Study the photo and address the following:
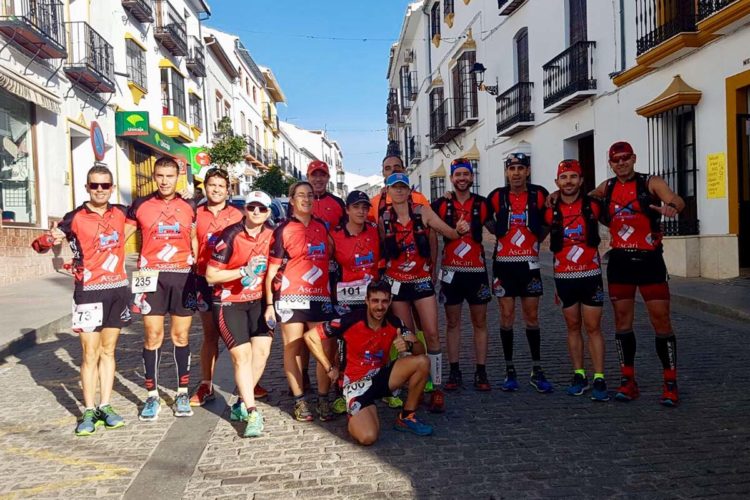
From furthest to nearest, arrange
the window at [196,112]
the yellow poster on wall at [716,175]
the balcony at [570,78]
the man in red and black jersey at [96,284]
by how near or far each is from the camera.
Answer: the window at [196,112] < the balcony at [570,78] < the yellow poster on wall at [716,175] < the man in red and black jersey at [96,284]

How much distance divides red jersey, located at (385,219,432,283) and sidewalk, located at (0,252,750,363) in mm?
4965

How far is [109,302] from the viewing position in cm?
461

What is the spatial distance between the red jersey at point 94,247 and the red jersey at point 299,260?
1.17 meters

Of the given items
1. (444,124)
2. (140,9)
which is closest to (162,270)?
(140,9)

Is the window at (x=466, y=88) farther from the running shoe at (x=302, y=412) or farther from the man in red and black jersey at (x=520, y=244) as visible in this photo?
the running shoe at (x=302, y=412)

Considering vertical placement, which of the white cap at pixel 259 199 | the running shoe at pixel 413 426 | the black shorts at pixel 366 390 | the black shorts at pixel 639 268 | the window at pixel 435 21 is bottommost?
the running shoe at pixel 413 426

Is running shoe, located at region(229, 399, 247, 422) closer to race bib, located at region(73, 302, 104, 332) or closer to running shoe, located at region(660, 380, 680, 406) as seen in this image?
race bib, located at region(73, 302, 104, 332)

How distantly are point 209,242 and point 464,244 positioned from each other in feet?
6.80

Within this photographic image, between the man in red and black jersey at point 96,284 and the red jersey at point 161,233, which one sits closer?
the man in red and black jersey at point 96,284

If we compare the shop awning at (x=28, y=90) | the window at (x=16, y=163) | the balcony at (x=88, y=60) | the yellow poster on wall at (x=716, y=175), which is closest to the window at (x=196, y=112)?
the balcony at (x=88, y=60)

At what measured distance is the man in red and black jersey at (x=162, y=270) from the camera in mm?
4793

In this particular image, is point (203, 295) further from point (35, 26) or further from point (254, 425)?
point (35, 26)

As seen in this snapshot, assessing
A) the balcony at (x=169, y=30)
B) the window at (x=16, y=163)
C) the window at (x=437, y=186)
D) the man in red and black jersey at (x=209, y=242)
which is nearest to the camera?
the man in red and black jersey at (x=209, y=242)

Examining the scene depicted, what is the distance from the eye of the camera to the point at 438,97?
96.7 feet
